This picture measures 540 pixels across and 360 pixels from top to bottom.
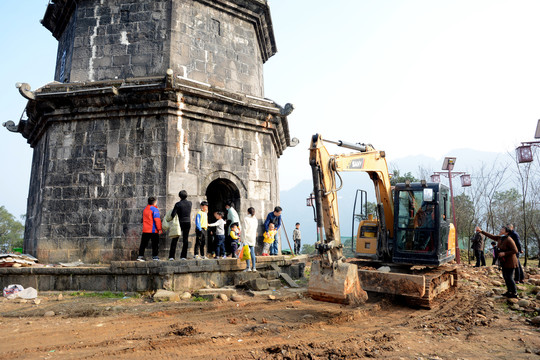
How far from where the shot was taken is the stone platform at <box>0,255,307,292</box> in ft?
24.2

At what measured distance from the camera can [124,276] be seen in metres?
7.48

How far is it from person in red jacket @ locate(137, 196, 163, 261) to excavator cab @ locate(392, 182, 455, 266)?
5.31 m

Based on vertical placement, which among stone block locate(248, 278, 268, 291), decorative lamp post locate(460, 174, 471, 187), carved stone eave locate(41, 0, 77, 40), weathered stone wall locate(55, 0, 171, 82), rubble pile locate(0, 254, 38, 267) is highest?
carved stone eave locate(41, 0, 77, 40)

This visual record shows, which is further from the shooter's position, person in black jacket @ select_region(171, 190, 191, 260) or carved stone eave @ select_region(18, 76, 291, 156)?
carved stone eave @ select_region(18, 76, 291, 156)

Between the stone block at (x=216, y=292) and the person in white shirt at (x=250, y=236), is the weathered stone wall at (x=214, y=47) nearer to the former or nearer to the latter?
the person in white shirt at (x=250, y=236)

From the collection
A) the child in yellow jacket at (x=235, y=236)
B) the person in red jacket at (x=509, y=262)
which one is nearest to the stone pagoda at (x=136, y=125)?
the child in yellow jacket at (x=235, y=236)

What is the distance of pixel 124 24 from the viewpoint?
9.99 metres

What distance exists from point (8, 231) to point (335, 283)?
1727 inches

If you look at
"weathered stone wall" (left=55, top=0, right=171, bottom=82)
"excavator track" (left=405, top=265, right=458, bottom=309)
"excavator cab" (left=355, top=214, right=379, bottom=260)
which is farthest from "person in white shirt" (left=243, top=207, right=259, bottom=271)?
"weathered stone wall" (left=55, top=0, right=171, bottom=82)

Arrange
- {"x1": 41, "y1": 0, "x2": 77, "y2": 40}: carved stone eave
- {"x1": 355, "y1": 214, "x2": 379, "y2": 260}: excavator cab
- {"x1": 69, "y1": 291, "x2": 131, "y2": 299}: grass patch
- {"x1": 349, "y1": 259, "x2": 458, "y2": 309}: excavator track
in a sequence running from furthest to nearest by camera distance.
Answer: {"x1": 41, "y1": 0, "x2": 77, "y2": 40}: carved stone eave
{"x1": 355, "y1": 214, "x2": 379, "y2": 260}: excavator cab
{"x1": 69, "y1": 291, "x2": 131, "y2": 299}: grass patch
{"x1": 349, "y1": 259, "x2": 458, "y2": 309}: excavator track

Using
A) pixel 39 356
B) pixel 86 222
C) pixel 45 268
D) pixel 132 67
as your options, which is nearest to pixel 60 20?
pixel 132 67

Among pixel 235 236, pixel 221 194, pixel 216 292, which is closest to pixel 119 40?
pixel 221 194

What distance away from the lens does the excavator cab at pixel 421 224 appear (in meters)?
7.06

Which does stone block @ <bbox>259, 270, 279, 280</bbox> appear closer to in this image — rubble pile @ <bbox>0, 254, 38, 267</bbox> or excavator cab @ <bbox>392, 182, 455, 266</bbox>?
excavator cab @ <bbox>392, 182, 455, 266</bbox>
